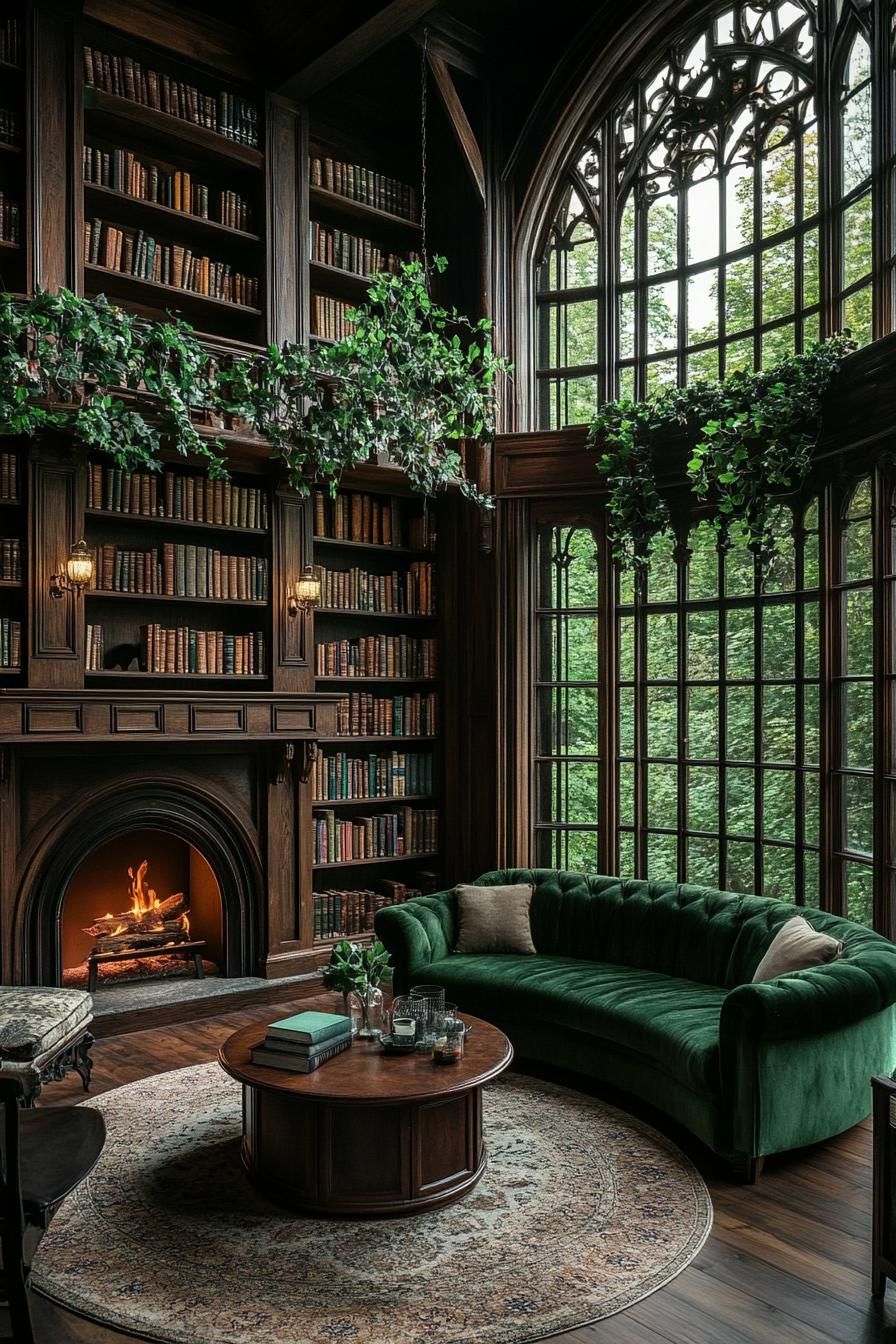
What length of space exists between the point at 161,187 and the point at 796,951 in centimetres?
498

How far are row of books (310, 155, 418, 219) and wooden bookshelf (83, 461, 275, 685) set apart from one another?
1.86m

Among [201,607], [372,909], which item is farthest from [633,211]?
[372,909]

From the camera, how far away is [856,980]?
12.3ft

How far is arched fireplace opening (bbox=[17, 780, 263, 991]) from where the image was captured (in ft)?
17.4

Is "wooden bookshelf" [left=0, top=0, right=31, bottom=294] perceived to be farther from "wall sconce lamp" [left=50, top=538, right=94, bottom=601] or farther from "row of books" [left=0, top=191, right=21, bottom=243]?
"wall sconce lamp" [left=50, top=538, right=94, bottom=601]

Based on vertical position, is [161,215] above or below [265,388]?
above

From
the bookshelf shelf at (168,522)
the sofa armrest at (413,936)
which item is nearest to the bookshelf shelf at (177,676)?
the bookshelf shelf at (168,522)

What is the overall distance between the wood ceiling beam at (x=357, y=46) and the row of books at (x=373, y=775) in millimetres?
3800

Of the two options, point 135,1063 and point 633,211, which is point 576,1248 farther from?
point 633,211

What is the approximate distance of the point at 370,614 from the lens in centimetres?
645

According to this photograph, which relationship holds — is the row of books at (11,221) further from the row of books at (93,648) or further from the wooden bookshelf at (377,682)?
the wooden bookshelf at (377,682)

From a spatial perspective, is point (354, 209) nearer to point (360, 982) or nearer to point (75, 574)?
point (75, 574)

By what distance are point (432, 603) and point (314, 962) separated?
2.33 metres

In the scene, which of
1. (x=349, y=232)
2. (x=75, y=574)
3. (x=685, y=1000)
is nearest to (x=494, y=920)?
(x=685, y=1000)
